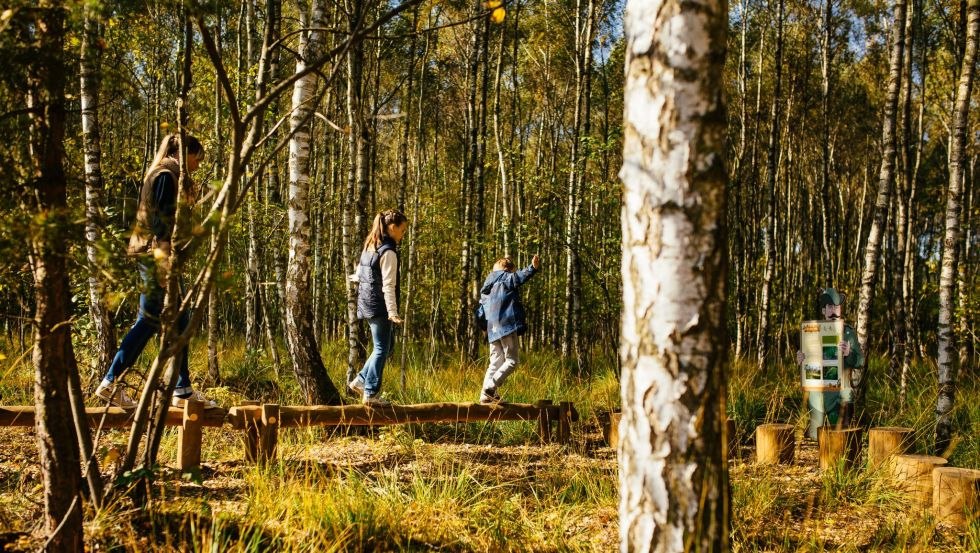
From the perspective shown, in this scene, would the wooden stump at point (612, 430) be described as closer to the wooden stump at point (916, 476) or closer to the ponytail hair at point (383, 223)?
the wooden stump at point (916, 476)

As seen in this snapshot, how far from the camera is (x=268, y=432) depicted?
15.6ft

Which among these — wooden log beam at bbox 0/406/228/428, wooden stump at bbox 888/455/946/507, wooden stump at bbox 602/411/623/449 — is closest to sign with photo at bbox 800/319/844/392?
wooden stump at bbox 888/455/946/507

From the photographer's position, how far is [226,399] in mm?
6680

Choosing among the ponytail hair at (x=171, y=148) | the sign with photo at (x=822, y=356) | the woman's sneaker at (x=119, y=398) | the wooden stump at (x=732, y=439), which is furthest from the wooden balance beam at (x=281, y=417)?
the sign with photo at (x=822, y=356)

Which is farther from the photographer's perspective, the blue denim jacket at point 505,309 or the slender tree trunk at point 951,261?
the blue denim jacket at point 505,309

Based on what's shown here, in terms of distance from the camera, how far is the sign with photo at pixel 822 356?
619cm

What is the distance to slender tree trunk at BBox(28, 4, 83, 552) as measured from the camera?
2.81m

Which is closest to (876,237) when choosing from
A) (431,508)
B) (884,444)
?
(884,444)

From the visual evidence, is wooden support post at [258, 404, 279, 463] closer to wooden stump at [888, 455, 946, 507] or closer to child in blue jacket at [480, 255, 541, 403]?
child in blue jacket at [480, 255, 541, 403]

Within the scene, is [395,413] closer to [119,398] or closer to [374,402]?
[374,402]

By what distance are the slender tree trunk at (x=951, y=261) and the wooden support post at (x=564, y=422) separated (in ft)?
9.58

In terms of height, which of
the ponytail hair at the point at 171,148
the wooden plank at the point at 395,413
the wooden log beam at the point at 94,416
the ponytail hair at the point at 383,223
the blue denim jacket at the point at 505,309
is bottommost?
the wooden plank at the point at 395,413

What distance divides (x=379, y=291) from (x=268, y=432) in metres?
1.58

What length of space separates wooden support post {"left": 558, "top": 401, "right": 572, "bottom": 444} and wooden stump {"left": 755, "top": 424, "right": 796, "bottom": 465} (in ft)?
5.05
